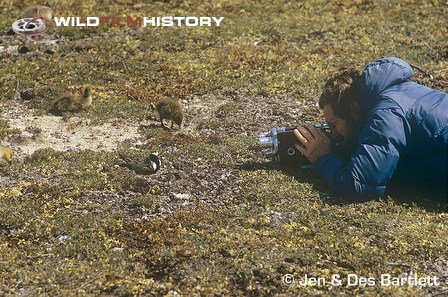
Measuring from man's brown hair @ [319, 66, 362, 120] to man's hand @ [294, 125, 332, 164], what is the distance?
0.50 m

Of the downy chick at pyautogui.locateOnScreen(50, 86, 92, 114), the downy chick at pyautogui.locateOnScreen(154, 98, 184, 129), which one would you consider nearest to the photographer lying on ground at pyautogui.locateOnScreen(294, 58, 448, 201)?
the downy chick at pyautogui.locateOnScreen(154, 98, 184, 129)

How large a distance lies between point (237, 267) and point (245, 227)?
→ 1286 mm

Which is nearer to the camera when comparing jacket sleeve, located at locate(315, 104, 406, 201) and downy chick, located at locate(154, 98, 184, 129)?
jacket sleeve, located at locate(315, 104, 406, 201)

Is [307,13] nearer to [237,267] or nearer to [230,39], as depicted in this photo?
[230,39]

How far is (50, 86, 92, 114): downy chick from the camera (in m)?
15.7

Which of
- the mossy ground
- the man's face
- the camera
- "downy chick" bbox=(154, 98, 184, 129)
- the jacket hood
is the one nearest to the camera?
the mossy ground

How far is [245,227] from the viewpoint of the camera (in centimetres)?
1069

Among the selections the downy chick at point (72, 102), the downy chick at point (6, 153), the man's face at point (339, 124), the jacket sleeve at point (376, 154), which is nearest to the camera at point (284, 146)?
the man's face at point (339, 124)

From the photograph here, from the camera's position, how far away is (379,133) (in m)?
10.5

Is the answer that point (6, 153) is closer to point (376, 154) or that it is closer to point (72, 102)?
point (72, 102)

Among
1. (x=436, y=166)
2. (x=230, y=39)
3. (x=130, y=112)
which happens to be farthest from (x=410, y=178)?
(x=230, y=39)

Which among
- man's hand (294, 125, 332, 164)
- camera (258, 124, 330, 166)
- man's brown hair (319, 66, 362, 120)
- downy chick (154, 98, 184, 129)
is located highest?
man's brown hair (319, 66, 362, 120)

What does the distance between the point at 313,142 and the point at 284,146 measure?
2.58 feet

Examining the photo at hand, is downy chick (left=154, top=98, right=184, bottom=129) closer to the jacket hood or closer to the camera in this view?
the camera
